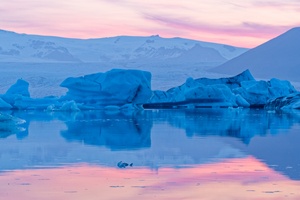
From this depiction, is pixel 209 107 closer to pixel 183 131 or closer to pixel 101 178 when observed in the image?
pixel 183 131

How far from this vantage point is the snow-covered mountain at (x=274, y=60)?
4831 centimetres

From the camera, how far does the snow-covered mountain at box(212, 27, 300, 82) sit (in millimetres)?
48312

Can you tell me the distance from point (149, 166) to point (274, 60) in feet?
158

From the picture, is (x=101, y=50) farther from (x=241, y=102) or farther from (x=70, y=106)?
(x=70, y=106)

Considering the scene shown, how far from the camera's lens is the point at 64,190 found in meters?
5.04

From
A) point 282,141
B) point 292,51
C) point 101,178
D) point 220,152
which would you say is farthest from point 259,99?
point 292,51

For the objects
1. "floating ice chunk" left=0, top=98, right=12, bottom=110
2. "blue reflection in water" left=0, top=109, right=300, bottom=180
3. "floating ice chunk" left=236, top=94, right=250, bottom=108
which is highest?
"floating ice chunk" left=236, top=94, right=250, bottom=108

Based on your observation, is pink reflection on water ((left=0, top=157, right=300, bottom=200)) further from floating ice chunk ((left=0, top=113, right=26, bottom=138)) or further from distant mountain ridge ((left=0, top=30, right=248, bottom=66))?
distant mountain ridge ((left=0, top=30, right=248, bottom=66))

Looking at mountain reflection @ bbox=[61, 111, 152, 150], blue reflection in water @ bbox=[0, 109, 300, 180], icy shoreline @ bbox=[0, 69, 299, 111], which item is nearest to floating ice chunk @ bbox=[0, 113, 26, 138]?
blue reflection in water @ bbox=[0, 109, 300, 180]

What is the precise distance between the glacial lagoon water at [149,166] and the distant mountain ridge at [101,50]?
54878mm

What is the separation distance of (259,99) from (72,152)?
1927 centimetres

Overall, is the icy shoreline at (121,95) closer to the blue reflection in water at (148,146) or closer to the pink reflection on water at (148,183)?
the blue reflection in water at (148,146)

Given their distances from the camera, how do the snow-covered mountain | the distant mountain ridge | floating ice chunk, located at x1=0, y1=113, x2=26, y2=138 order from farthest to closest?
the distant mountain ridge < the snow-covered mountain < floating ice chunk, located at x1=0, y1=113, x2=26, y2=138

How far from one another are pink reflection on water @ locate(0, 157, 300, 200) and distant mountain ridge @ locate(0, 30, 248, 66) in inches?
2302
